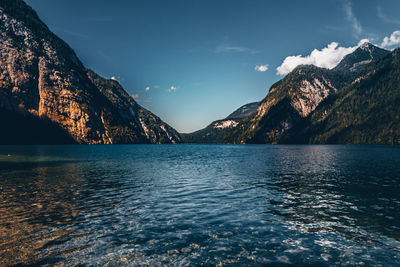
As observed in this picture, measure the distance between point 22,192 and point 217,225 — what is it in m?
24.2

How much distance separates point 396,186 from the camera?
30.7 metres

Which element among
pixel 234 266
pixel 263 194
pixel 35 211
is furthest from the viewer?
pixel 263 194

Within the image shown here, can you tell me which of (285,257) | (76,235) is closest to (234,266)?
(285,257)

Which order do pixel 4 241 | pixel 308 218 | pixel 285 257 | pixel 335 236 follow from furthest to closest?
pixel 308 218 < pixel 335 236 < pixel 4 241 < pixel 285 257

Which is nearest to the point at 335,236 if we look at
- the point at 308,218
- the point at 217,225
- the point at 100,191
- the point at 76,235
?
the point at 308,218

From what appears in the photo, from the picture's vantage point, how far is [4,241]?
42.9 feet

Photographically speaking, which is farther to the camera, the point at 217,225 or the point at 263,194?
the point at 263,194

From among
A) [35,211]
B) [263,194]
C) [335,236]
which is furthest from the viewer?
[263,194]

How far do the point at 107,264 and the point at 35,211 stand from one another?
12850mm

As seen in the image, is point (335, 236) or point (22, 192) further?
point (22, 192)

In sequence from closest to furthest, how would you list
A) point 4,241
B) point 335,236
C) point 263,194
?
point 4,241
point 335,236
point 263,194

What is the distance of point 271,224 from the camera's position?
16.3m

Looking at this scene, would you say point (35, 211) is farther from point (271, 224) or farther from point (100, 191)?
point (271, 224)

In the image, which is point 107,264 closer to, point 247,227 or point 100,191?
point 247,227
